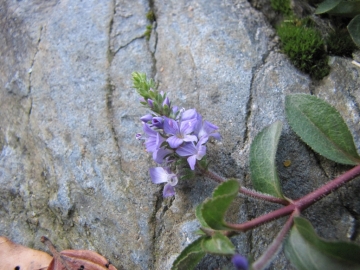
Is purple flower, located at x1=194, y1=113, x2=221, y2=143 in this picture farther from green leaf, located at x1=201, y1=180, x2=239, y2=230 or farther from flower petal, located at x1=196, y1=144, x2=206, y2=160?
green leaf, located at x1=201, y1=180, x2=239, y2=230

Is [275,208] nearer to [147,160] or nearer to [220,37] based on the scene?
[147,160]

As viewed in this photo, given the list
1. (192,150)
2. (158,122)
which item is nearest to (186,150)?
(192,150)

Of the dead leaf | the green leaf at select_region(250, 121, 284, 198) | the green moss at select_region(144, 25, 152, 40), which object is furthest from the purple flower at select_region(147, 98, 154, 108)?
the dead leaf

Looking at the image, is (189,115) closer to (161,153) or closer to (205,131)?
(205,131)

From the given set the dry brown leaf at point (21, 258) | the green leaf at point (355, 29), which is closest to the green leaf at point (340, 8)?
the green leaf at point (355, 29)

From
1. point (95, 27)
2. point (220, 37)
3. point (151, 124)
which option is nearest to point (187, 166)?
point (151, 124)
